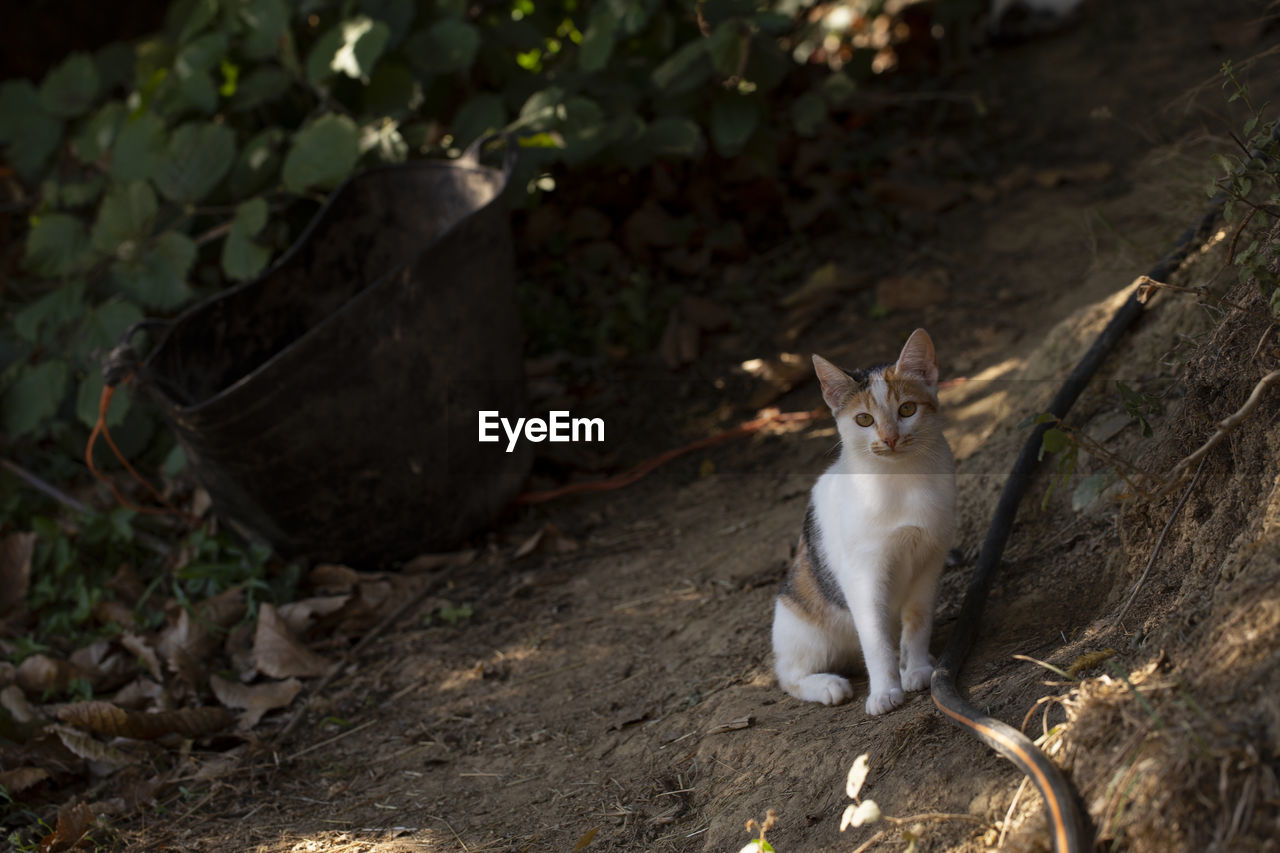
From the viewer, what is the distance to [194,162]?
4.36 m

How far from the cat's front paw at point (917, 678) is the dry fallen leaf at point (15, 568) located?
3.37 meters

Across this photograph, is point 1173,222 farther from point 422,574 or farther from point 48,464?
point 48,464

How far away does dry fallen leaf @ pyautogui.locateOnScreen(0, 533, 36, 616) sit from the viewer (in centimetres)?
391

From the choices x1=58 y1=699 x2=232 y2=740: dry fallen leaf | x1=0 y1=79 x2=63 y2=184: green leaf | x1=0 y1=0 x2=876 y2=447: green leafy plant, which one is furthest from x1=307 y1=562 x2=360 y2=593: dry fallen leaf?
x1=0 y1=79 x2=63 y2=184: green leaf

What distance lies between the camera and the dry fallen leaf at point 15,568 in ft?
12.8

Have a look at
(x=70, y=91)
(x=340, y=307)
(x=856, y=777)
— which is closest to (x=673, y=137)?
(x=340, y=307)

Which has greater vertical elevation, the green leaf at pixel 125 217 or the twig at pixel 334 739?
the green leaf at pixel 125 217

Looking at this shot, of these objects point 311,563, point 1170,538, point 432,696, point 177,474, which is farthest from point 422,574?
point 1170,538

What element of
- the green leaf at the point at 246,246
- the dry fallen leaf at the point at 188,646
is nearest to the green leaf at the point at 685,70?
the green leaf at the point at 246,246

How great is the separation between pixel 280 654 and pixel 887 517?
2161 millimetres

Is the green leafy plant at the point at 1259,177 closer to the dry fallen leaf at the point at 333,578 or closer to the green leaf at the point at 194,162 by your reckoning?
the dry fallen leaf at the point at 333,578

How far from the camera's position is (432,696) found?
10.4ft

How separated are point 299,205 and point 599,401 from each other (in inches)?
63.8

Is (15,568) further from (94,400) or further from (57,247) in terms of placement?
(57,247)
